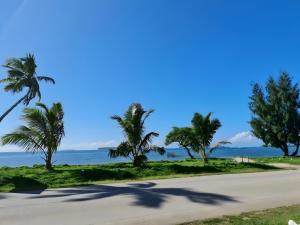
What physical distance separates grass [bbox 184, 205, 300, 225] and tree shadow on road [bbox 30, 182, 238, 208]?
182 cm

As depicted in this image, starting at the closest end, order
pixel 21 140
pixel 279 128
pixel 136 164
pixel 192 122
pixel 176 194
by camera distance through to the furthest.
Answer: pixel 176 194, pixel 21 140, pixel 136 164, pixel 192 122, pixel 279 128

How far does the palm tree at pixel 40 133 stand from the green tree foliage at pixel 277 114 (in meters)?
29.8

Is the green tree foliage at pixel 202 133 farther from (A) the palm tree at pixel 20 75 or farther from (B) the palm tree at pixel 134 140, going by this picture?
(A) the palm tree at pixel 20 75

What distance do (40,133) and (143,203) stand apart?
1254cm

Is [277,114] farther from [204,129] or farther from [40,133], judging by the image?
[40,133]

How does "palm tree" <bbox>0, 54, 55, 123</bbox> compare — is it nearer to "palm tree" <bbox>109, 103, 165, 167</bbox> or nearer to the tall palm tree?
"palm tree" <bbox>109, 103, 165, 167</bbox>

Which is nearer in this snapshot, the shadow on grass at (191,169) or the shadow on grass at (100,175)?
the shadow on grass at (100,175)

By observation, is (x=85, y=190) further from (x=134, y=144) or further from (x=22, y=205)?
(x=134, y=144)

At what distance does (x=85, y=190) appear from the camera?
1366cm

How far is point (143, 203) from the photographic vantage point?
1066 cm

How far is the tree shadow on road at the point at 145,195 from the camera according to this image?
1112cm

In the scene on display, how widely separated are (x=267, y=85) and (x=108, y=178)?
32835mm

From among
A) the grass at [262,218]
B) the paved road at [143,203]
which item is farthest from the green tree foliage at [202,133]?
the grass at [262,218]

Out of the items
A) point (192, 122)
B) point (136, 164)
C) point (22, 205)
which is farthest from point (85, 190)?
point (192, 122)
